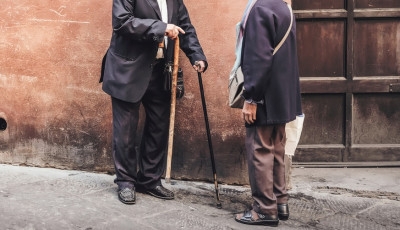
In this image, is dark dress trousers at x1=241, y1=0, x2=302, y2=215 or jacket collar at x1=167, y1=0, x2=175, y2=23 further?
jacket collar at x1=167, y1=0, x2=175, y2=23

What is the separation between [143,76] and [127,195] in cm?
90

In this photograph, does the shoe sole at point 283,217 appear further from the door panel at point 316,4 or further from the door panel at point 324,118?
the door panel at point 316,4

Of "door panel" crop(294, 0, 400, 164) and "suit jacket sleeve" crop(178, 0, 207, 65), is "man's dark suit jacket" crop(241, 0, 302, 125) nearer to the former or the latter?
"suit jacket sleeve" crop(178, 0, 207, 65)

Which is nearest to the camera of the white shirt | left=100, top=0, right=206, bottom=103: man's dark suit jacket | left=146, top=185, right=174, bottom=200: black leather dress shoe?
left=100, top=0, right=206, bottom=103: man's dark suit jacket

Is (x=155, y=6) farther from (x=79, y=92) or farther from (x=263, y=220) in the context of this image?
(x=263, y=220)

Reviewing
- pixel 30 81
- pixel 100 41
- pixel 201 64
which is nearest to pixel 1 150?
pixel 30 81

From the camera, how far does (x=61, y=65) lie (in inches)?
191

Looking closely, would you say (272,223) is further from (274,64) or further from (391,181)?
(391,181)

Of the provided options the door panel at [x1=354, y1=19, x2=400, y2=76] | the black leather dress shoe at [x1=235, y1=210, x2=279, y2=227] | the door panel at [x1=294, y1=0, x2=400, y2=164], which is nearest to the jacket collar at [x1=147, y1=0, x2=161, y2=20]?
the door panel at [x1=294, y1=0, x2=400, y2=164]

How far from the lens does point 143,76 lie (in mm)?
4074

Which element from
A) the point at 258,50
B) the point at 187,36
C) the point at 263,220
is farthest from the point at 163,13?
the point at 263,220

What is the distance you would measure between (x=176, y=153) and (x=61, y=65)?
1282 millimetres

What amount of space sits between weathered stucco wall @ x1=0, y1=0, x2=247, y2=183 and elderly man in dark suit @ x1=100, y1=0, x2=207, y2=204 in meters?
0.35

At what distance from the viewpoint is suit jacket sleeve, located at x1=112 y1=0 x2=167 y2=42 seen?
12.6ft
